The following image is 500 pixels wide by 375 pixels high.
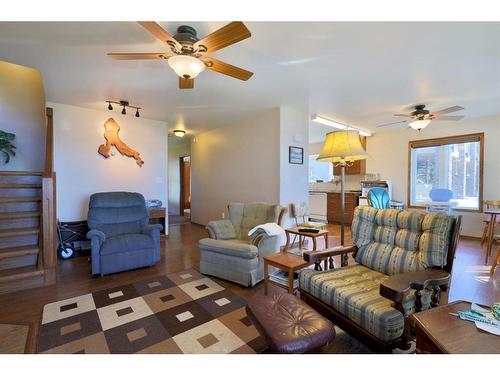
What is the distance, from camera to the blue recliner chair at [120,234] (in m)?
2.89

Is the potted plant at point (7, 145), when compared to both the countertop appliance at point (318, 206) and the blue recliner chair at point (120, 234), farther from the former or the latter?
the countertop appliance at point (318, 206)

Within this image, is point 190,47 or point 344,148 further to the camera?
point 344,148

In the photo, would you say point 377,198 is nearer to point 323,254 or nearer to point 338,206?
point 323,254

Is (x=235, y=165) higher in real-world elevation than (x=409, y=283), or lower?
higher

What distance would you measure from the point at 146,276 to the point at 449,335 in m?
2.87

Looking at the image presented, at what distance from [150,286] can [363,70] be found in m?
3.40

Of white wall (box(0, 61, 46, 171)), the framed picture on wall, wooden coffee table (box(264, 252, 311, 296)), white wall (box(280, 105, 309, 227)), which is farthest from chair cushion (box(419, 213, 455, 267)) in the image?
white wall (box(0, 61, 46, 171))

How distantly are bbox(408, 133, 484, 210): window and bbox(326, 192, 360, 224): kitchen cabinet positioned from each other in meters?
1.26

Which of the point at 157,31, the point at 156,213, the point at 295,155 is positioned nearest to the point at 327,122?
the point at 295,155

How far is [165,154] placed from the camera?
5.04 meters

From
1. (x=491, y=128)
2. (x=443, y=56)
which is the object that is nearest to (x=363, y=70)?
(x=443, y=56)

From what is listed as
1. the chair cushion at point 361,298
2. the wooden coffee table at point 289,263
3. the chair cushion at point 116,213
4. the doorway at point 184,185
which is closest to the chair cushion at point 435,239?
the chair cushion at point 361,298

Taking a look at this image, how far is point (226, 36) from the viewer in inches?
65.8

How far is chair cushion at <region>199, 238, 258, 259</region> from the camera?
102 inches
